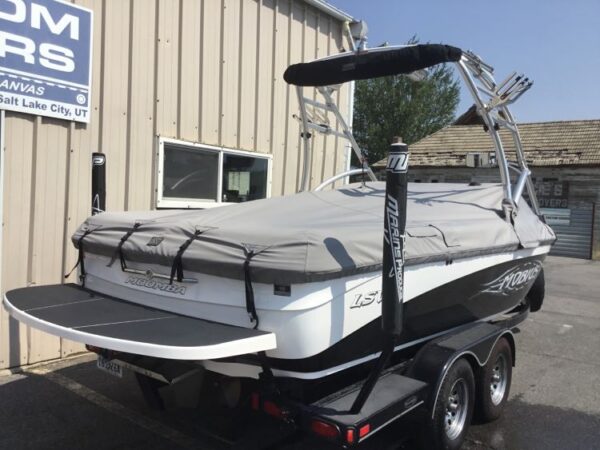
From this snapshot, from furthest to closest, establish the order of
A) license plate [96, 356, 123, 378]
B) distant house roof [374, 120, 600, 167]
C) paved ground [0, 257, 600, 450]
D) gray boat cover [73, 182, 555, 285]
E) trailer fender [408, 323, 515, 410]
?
distant house roof [374, 120, 600, 167] < paved ground [0, 257, 600, 450] < license plate [96, 356, 123, 378] < trailer fender [408, 323, 515, 410] < gray boat cover [73, 182, 555, 285]

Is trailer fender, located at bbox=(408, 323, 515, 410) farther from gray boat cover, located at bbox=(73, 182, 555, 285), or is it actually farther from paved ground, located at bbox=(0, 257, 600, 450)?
gray boat cover, located at bbox=(73, 182, 555, 285)

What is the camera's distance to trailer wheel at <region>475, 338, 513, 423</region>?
398 centimetres

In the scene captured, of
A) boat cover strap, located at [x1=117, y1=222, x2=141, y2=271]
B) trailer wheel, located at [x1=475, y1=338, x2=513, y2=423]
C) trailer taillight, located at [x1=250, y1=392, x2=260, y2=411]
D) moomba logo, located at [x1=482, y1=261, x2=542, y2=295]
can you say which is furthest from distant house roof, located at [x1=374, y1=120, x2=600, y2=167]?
trailer taillight, located at [x1=250, y1=392, x2=260, y2=411]

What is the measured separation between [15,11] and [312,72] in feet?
8.92

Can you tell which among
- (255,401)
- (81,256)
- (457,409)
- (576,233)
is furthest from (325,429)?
(576,233)

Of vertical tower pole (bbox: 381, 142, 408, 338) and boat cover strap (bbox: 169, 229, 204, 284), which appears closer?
vertical tower pole (bbox: 381, 142, 408, 338)

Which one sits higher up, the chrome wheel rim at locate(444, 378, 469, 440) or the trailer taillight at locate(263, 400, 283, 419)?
the trailer taillight at locate(263, 400, 283, 419)

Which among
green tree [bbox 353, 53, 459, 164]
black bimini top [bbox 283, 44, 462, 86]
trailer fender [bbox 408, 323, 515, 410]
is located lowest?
trailer fender [bbox 408, 323, 515, 410]

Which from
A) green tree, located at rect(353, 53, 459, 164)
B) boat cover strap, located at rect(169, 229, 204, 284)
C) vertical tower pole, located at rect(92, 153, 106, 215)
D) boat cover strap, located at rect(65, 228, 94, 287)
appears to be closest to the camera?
boat cover strap, located at rect(169, 229, 204, 284)

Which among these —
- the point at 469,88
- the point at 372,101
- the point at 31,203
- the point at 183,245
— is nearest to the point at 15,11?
the point at 31,203

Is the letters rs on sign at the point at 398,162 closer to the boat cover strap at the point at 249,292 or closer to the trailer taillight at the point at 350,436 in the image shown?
the boat cover strap at the point at 249,292

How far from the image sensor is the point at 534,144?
68.2 ft

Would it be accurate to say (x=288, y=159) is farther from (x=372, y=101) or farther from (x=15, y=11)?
(x=372, y=101)

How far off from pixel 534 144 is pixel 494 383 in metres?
18.6
